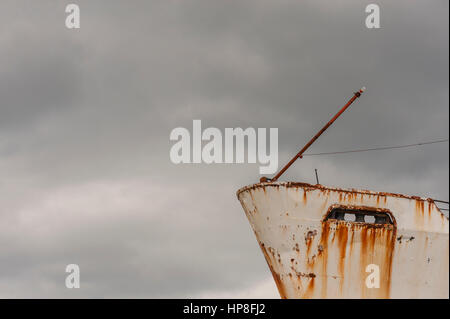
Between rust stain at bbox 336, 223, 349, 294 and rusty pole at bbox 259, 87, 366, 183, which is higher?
rusty pole at bbox 259, 87, 366, 183

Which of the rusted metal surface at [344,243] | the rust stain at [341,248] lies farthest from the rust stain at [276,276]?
the rust stain at [341,248]

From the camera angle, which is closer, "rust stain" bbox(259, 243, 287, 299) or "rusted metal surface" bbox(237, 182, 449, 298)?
"rusted metal surface" bbox(237, 182, 449, 298)

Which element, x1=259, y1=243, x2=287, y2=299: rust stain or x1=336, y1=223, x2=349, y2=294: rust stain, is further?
x1=259, y1=243, x2=287, y2=299: rust stain

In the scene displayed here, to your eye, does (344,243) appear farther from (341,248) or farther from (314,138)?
(314,138)

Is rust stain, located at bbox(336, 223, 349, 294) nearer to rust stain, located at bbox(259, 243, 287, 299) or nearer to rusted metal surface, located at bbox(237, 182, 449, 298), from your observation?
rusted metal surface, located at bbox(237, 182, 449, 298)

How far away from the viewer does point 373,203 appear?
19.0 metres

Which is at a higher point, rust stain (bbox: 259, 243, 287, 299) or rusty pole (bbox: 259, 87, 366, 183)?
rusty pole (bbox: 259, 87, 366, 183)

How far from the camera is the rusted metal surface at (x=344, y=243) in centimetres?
1852

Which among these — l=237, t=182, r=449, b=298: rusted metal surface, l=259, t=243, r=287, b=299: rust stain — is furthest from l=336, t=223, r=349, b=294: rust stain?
l=259, t=243, r=287, b=299: rust stain

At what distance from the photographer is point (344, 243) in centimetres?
1866

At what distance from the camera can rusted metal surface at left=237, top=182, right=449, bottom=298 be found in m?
18.5

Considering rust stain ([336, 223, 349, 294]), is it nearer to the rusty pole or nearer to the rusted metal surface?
the rusted metal surface
